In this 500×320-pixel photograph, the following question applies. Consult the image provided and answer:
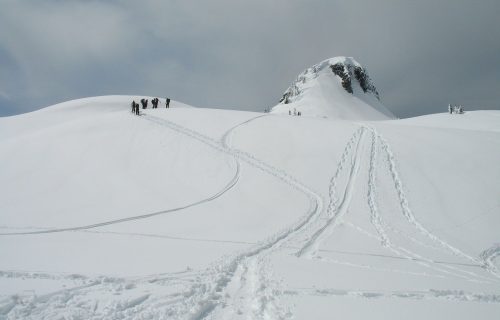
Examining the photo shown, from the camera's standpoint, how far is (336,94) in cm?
10362

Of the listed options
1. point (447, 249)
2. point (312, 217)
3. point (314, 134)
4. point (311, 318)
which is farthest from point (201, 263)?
point (314, 134)

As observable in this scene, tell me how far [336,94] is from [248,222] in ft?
325

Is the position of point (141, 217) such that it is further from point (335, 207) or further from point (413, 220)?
point (413, 220)

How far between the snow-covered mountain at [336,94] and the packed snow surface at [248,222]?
207ft

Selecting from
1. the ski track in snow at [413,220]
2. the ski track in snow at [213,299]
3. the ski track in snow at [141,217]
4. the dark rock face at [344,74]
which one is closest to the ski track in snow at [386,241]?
the ski track in snow at [413,220]

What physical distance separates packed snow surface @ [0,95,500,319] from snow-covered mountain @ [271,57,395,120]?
62998 mm

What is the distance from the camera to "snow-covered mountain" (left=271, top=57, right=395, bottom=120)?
87.7 m

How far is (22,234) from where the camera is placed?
937 centimetres

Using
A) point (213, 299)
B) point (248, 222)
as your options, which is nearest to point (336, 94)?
point (248, 222)

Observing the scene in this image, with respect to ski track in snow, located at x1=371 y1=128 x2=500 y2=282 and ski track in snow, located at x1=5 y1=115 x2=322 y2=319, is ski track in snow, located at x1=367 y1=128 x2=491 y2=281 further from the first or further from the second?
ski track in snow, located at x1=5 y1=115 x2=322 y2=319

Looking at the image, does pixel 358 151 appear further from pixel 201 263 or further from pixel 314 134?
pixel 201 263

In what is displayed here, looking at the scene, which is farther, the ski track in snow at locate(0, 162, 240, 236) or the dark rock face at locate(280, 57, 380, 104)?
the dark rock face at locate(280, 57, 380, 104)

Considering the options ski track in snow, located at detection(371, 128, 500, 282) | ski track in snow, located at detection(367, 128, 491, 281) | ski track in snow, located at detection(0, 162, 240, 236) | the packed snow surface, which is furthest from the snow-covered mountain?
ski track in snow, located at detection(0, 162, 240, 236)

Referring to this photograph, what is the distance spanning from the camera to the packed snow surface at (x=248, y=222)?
600 cm
